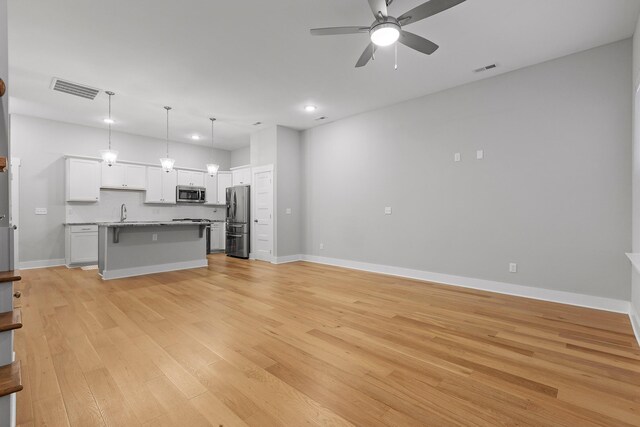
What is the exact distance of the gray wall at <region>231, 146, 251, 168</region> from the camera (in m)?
8.90

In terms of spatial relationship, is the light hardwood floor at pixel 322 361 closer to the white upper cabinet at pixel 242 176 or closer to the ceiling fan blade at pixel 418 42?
the ceiling fan blade at pixel 418 42

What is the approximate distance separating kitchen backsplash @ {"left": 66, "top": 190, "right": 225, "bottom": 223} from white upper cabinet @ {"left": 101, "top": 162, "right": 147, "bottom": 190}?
0.95 feet

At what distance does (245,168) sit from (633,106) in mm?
6894

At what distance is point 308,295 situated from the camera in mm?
3998

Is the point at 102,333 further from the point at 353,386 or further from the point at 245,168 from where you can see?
the point at 245,168

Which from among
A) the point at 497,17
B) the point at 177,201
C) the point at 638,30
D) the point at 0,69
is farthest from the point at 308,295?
the point at 177,201

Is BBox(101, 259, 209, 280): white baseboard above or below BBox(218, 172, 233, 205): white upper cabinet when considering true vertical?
below

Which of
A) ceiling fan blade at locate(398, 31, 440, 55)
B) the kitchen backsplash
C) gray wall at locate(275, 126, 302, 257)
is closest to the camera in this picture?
ceiling fan blade at locate(398, 31, 440, 55)

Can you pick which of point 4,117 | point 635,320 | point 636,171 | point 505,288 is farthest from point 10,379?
point 636,171

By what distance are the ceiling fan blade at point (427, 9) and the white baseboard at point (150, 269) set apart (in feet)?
18.1

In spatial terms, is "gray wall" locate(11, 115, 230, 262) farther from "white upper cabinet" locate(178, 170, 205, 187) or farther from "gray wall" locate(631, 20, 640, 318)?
"gray wall" locate(631, 20, 640, 318)

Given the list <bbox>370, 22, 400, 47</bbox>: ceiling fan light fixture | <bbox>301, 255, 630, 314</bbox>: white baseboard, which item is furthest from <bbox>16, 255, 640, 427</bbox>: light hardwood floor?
<bbox>370, 22, 400, 47</bbox>: ceiling fan light fixture

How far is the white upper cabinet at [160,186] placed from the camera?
7.43 m

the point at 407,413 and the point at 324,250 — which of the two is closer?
the point at 407,413
